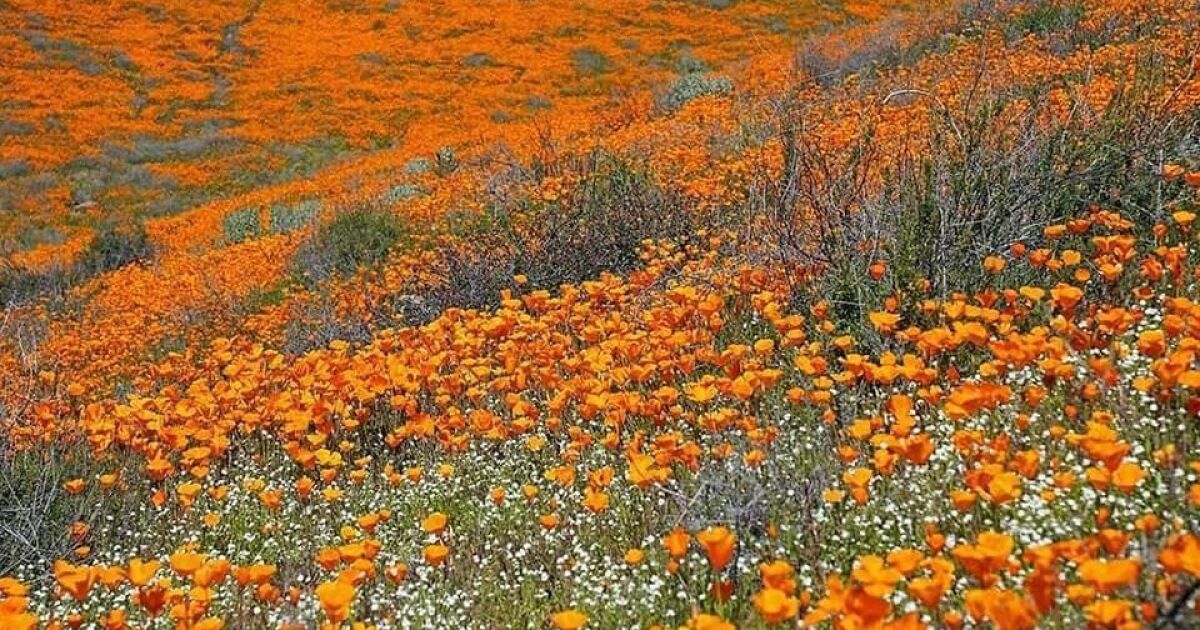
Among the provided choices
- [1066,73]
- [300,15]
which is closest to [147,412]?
[1066,73]

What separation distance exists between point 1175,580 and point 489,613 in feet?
5.65

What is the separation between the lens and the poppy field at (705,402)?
7.62 ft

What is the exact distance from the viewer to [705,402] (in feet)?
12.0

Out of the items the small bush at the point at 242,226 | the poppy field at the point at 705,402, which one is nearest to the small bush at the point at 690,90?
the poppy field at the point at 705,402

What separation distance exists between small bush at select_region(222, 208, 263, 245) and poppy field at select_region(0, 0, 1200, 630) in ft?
13.0

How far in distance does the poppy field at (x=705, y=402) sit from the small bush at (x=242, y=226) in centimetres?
397

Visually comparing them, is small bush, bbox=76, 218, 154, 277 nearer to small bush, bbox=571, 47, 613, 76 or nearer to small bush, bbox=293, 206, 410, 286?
small bush, bbox=293, 206, 410, 286

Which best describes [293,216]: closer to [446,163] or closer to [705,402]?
[446,163]

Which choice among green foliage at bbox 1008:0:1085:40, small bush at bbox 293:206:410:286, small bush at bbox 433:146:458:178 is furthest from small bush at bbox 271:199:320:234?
green foliage at bbox 1008:0:1085:40

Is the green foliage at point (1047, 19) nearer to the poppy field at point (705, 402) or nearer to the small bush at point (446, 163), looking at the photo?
the poppy field at point (705, 402)

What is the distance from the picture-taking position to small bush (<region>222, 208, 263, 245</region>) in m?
13.8

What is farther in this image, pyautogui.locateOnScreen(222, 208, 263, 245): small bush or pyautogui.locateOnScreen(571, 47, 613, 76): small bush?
pyautogui.locateOnScreen(571, 47, 613, 76): small bush

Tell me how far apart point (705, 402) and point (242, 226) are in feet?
39.5

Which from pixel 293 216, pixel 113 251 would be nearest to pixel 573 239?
pixel 293 216
